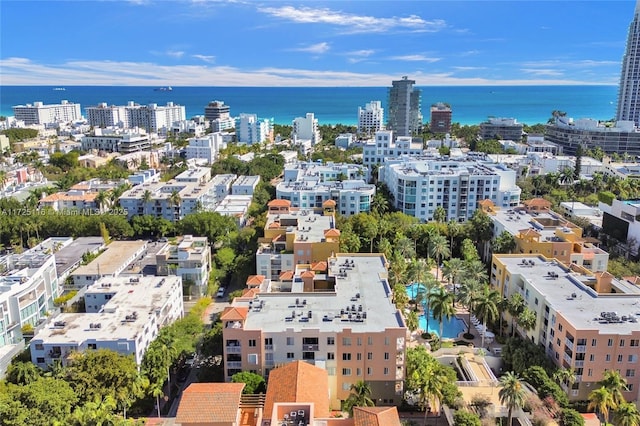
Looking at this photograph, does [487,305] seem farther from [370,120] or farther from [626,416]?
[370,120]

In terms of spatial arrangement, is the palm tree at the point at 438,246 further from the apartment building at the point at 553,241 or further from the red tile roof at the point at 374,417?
the red tile roof at the point at 374,417

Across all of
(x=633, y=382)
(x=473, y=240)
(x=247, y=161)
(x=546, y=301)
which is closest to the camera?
(x=633, y=382)

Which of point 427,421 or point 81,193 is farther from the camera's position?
point 81,193

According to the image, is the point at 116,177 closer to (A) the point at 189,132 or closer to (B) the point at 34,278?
(B) the point at 34,278

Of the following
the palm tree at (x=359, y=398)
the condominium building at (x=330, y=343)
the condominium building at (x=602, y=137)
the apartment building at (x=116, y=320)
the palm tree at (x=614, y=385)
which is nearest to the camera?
the palm tree at (x=359, y=398)

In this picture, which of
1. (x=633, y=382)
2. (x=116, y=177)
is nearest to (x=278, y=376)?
(x=633, y=382)

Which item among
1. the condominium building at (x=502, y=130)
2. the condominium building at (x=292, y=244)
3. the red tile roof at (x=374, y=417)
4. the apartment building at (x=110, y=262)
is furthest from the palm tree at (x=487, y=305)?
the condominium building at (x=502, y=130)

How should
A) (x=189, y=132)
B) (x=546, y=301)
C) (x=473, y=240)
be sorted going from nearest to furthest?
(x=546, y=301) → (x=473, y=240) → (x=189, y=132)

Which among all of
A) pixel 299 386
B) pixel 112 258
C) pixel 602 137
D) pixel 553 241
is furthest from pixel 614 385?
pixel 602 137
